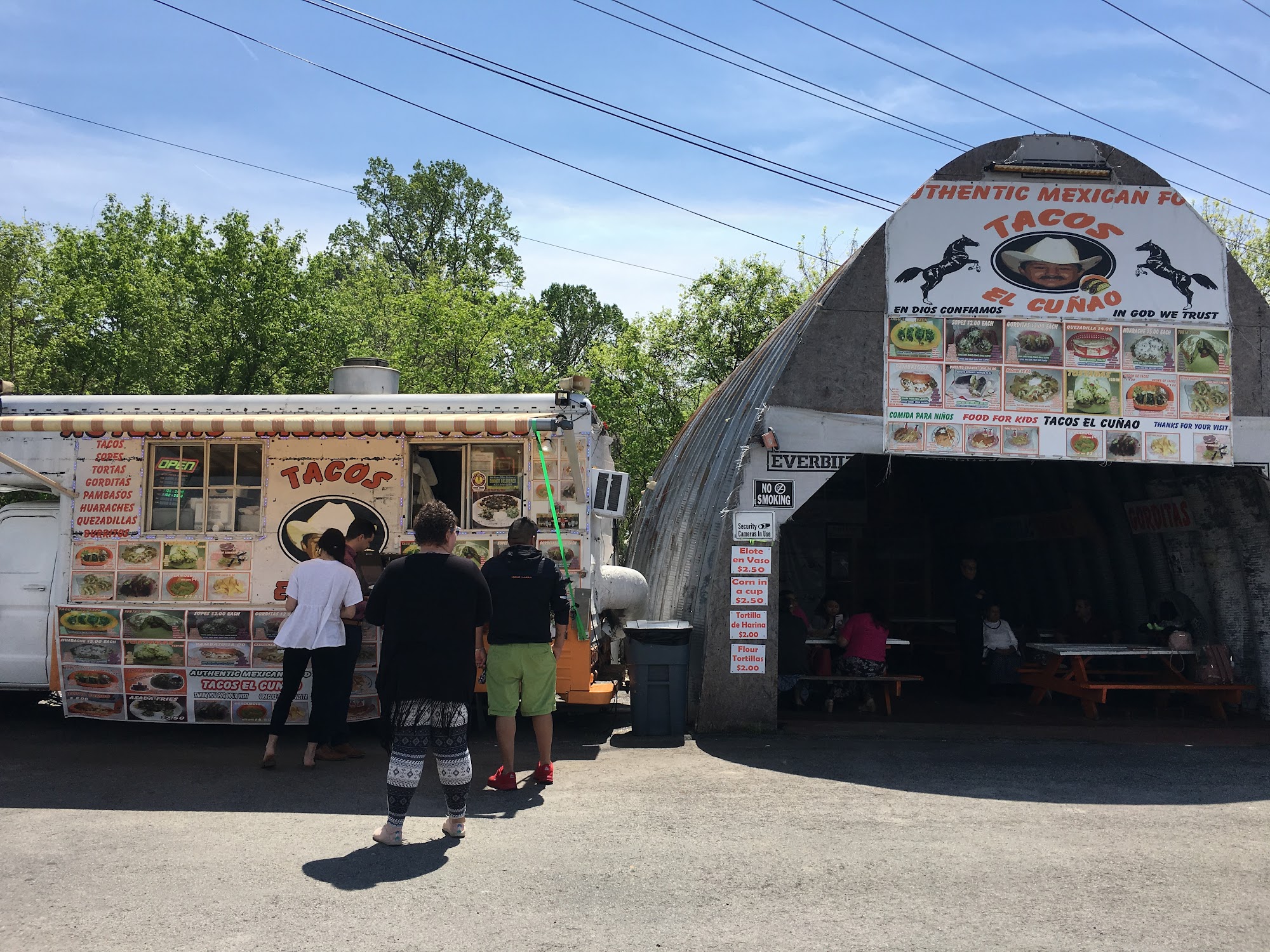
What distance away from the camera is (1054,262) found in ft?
34.1

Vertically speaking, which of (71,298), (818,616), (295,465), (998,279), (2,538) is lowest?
(818,616)

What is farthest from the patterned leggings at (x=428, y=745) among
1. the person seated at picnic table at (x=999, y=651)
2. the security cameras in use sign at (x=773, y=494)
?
the person seated at picnic table at (x=999, y=651)

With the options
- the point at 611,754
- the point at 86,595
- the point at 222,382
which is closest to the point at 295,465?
the point at 86,595

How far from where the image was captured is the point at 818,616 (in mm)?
13688

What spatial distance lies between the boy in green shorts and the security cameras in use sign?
3312 millimetres

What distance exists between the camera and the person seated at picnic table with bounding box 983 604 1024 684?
12.8 metres

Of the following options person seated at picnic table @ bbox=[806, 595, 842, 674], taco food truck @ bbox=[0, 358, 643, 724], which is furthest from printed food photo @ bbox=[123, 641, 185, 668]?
person seated at picnic table @ bbox=[806, 595, 842, 674]

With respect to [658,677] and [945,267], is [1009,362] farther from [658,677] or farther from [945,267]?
[658,677]

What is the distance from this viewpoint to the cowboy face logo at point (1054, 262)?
1035 cm

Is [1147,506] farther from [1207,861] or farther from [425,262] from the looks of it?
[425,262]

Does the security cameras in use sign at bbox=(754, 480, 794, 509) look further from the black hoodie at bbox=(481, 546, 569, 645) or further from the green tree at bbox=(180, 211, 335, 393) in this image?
the green tree at bbox=(180, 211, 335, 393)

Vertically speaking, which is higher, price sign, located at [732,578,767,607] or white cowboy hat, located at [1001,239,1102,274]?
white cowboy hat, located at [1001,239,1102,274]

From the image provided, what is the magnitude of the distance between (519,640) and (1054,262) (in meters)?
7.10

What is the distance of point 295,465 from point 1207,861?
7644 mm
